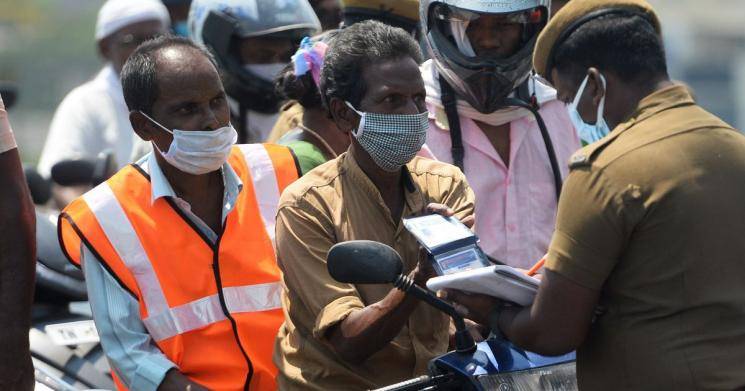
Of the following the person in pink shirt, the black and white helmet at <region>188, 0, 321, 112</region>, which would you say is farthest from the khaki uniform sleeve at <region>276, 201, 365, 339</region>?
the black and white helmet at <region>188, 0, 321, 112</region>

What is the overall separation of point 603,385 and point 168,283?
1523 millimetres

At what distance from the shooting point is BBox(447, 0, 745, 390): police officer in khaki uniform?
3518 mm

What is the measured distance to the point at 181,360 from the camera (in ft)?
14.8

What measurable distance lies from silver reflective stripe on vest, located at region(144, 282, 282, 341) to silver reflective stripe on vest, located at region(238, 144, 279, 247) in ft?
0.77

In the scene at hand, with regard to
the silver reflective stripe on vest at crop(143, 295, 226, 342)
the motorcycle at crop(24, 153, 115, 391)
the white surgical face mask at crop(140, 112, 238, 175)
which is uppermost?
the white surgical face mask at crop(140, 112, 238, 175)

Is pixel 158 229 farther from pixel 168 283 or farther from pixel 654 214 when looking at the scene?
pixel 654 214

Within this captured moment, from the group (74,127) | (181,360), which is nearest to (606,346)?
(181,360)

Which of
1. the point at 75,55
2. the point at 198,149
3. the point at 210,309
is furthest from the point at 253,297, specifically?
the point at 75,55

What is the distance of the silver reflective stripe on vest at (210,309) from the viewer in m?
4.51

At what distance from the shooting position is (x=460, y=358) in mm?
3783

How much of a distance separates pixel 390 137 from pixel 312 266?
47 cm

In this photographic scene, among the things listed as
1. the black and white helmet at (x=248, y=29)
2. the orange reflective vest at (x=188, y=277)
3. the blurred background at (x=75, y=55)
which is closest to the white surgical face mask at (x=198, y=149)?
the orange reflective vest at (x=188, y=277)

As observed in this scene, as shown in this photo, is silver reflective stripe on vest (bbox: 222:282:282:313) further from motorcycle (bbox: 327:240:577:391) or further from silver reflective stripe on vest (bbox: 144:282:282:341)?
motorcycle (bbox: 327:240:577:391)

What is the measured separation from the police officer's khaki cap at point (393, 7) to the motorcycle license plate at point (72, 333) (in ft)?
5.59
